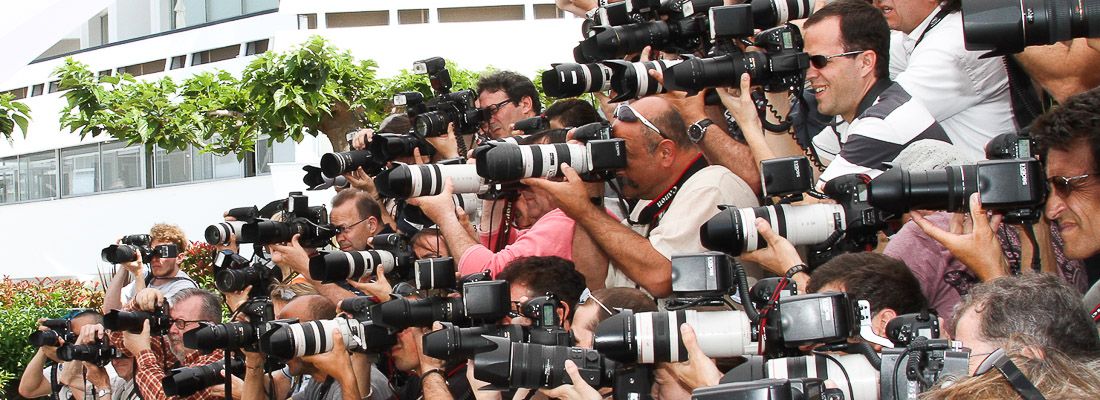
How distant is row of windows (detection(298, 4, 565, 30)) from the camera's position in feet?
66.2

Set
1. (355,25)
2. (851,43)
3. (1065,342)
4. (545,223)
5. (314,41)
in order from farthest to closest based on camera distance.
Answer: (355,25) < (314,41) < (545,223) < (851,43) < (1065,342)

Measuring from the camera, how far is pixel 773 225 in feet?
10.2

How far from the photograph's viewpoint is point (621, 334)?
2.85 meters

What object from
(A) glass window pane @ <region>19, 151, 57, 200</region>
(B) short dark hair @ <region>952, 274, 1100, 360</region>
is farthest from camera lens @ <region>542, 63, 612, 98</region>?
(A) glass window pane @ <region>19, 151, 57, 200</region>

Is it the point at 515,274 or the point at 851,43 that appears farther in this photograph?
the point at 515,274

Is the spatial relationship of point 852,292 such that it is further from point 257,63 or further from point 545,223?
point 257,63

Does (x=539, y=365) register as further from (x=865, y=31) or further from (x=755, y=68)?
(x=865, y=31)

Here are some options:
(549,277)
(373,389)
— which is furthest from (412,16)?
(549,277)

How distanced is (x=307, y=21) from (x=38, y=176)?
24.2 feet

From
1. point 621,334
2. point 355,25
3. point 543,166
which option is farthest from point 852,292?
point 355,25

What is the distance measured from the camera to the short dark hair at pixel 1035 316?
2193 mm

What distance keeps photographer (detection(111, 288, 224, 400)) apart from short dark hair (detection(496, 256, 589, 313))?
6.22 feet

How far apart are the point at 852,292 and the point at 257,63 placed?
6.63 metres

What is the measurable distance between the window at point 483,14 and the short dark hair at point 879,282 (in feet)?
58.0
